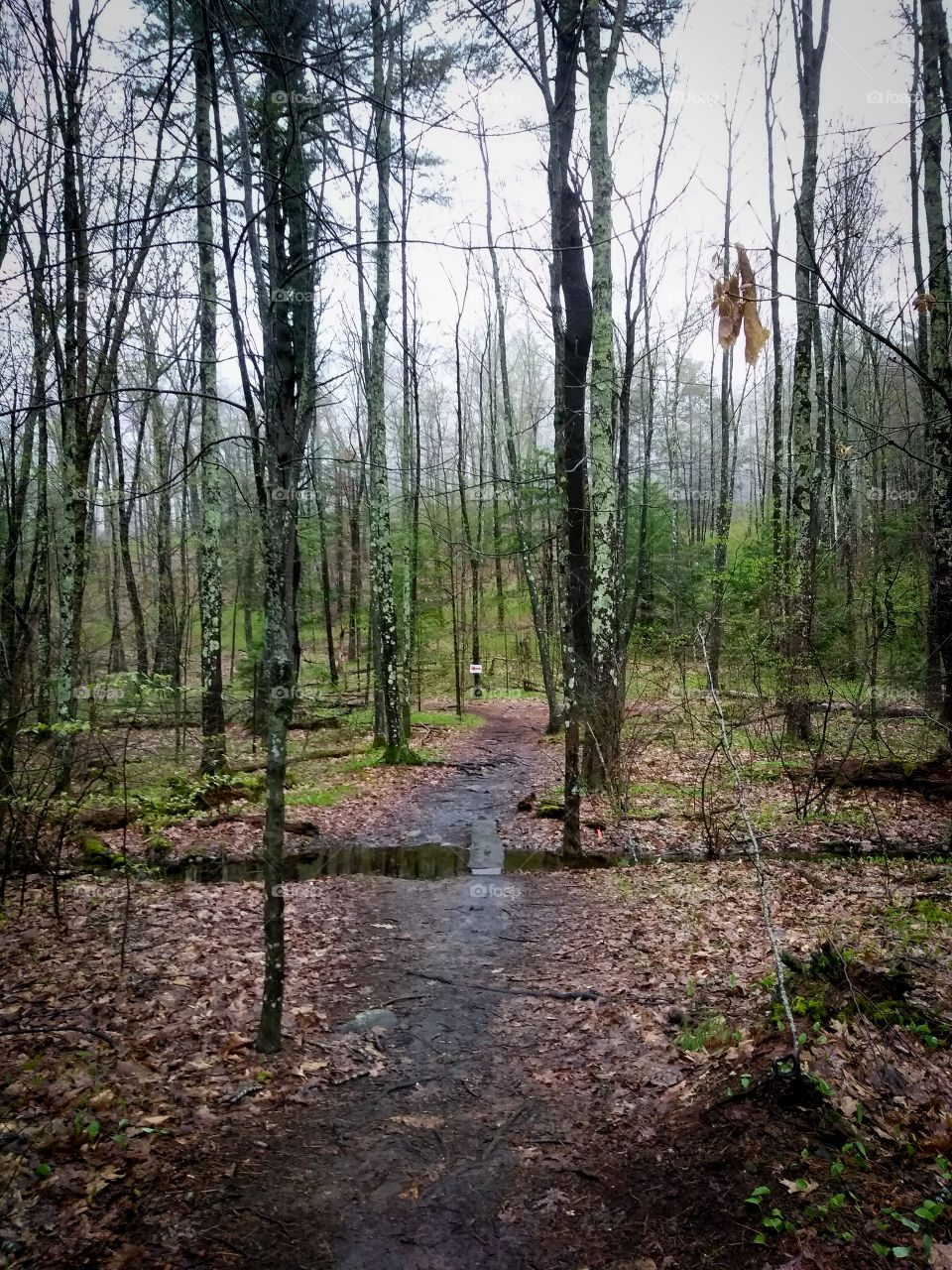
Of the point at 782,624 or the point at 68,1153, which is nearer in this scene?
the point at 68,1153

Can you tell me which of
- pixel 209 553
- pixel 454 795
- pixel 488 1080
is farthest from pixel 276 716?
pixel 209 553

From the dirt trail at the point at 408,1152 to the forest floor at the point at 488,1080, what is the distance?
0.6 inches

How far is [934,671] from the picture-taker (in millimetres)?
10805

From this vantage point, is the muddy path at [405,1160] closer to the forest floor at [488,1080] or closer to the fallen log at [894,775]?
the forest floor at [488,1080]

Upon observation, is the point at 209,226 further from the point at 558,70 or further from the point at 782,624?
the point at 782,624

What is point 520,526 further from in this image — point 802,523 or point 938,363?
point 938,363

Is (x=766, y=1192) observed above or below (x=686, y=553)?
below

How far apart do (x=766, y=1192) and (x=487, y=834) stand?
652cm

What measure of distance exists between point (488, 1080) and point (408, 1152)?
0.73 m

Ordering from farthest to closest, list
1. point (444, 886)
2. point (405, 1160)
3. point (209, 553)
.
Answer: point (209, 553)
point (444, 886)
point (405, 1160)

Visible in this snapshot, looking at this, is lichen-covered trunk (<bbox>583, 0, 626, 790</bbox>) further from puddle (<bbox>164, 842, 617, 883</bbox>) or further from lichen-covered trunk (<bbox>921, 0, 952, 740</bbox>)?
lichen-covered trunk (<bbox>921, 0, 952, 740</bbox>)

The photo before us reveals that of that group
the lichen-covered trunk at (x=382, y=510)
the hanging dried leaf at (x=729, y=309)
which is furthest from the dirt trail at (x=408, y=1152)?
the lichen-covered trunk at (x=382, y=510)

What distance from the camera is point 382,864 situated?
845 centimetres

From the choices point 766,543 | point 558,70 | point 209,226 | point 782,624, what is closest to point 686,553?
point 766,543
